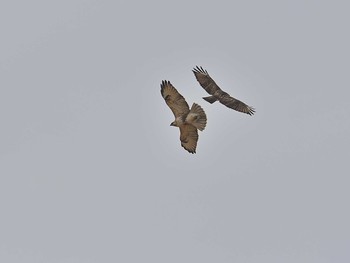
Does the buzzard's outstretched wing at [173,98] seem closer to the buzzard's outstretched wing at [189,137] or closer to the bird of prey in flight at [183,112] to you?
the bird of prey in flight at [183,112]

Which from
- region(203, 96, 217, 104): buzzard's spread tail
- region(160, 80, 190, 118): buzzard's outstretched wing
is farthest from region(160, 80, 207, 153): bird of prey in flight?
region(203, 96, 217, 104): buzzard's spread tail

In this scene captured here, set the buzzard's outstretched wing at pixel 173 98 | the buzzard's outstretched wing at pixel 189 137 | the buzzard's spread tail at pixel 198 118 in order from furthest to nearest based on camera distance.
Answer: the buzzard's outstretched wing at pixel 189 137 → the buzzard's outstretched wing at pixel 173 98 → the buzzard's spread tail at pixel 198 118

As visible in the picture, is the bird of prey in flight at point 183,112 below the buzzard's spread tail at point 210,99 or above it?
below

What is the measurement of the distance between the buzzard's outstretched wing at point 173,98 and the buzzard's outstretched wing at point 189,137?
91 cm

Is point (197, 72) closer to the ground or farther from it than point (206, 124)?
farther from it

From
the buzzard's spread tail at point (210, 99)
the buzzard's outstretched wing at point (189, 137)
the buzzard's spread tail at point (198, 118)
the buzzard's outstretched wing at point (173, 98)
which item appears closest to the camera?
the buzzard's spread tail at point (198, 118)

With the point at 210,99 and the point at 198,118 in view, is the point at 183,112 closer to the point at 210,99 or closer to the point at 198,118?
the point at 198,118

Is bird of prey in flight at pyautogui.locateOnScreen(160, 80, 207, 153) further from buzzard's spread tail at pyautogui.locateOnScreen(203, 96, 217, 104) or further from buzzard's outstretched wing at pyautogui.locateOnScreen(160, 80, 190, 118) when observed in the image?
buzzard's spread tail at pyautogui.locateOnScreen(203, 96, 217, 104)

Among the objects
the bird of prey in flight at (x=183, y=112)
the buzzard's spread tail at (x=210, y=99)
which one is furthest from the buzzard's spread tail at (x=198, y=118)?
the buzzard's spread tail at (x=210, y=99)

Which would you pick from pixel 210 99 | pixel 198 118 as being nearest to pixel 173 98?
pixel 198 118

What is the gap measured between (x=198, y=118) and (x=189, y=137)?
10.2ft

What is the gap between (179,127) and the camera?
2181 inches

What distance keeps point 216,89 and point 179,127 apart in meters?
3.21

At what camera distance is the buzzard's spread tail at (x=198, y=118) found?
176ft
